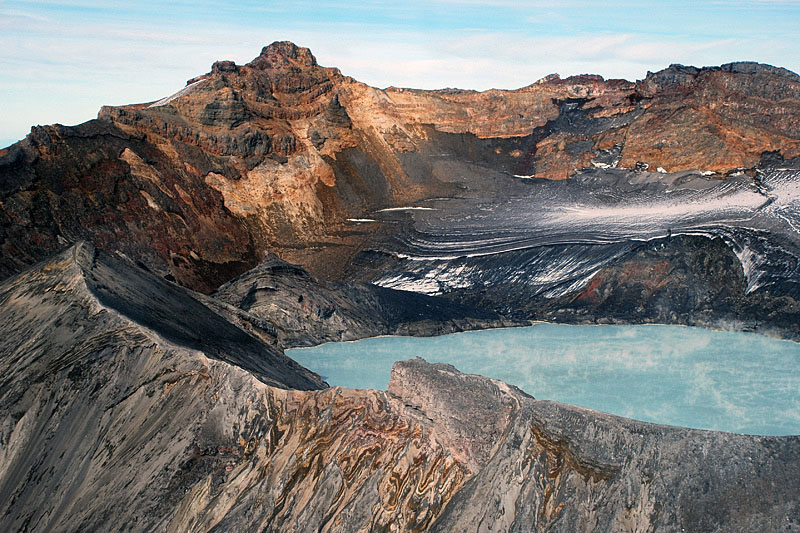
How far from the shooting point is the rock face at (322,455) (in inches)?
125

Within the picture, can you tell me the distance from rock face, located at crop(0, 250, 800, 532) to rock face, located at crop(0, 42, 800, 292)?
301 cm

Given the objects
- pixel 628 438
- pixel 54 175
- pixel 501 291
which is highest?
pixel 54 175

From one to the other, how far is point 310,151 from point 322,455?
21.9ft

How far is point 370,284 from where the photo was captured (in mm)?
8758

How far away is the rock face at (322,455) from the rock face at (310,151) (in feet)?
9.87

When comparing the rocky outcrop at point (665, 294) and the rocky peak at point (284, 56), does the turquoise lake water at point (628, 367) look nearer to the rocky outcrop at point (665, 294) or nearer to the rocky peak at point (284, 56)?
the rocky outcrop at point (665, 294)

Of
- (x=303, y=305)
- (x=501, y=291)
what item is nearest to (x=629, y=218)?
(x=501, y=291)

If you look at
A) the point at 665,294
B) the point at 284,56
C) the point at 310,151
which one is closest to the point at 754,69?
the point at 665,294

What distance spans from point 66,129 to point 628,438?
22.8 ft

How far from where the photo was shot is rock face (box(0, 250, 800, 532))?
3.18 meters

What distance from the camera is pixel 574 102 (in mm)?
11789

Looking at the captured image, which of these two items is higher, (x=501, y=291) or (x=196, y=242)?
(x=196, y=242)

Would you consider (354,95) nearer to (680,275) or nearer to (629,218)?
(629,218)

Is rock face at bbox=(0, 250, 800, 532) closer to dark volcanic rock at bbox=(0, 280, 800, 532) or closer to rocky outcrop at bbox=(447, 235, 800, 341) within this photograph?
dark volcanic rock at bbox=(0, 280, 800, 532)
